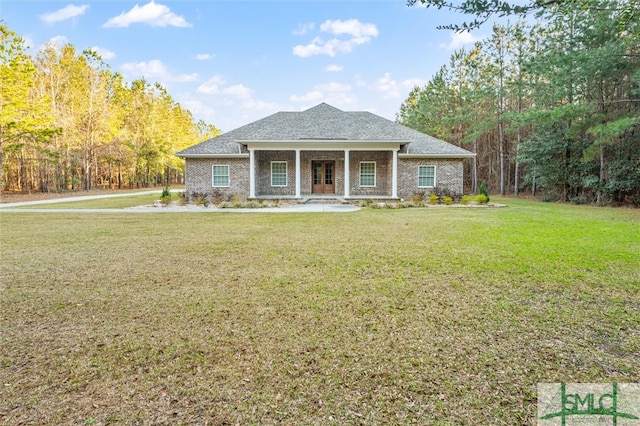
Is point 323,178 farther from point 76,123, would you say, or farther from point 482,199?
point 76,123

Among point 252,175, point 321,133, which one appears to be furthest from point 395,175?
point 252,175

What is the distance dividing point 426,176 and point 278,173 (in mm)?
8797

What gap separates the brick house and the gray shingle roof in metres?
0.05

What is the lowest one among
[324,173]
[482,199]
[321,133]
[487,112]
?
[482,199]

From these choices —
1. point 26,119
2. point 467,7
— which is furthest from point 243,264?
point 26,119

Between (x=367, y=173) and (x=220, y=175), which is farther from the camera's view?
(x=367, y=173)

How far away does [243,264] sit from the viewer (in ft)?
18.0

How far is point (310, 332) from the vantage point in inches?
120

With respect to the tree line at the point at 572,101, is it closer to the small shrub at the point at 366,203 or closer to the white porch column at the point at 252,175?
the small shrub at the point at 366,203

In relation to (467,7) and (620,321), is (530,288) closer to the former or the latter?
(620,321)

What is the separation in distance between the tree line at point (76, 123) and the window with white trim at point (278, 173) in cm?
1359

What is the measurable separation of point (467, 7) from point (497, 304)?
3.03 m

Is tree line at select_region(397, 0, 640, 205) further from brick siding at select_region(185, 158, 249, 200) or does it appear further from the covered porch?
brick siding at select_region(185, 158, 249, 200)

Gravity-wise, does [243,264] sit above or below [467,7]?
below
